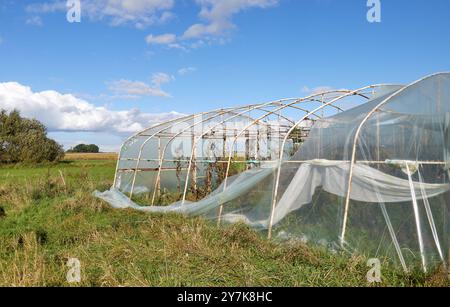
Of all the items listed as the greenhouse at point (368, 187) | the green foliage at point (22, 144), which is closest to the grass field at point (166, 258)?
the greenhouse at point (368, 187)

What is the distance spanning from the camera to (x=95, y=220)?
31.4 ft

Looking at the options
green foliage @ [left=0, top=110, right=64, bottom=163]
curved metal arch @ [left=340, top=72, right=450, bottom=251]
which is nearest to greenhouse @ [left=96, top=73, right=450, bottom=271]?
curved metal arch @ [left=340, top=72, right=450, bottom=251]

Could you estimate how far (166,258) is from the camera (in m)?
5.95

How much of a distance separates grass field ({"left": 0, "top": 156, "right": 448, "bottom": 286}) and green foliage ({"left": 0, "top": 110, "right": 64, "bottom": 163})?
111ft

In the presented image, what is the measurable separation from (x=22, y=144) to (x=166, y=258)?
39438 millimetres

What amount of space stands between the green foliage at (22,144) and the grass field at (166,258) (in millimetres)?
33946

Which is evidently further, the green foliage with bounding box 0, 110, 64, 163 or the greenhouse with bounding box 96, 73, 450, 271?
the green foliage with bounding box 0, 110, 64, 163

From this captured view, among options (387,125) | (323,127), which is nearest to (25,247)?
(323,127)

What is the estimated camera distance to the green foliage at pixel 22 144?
133 ft

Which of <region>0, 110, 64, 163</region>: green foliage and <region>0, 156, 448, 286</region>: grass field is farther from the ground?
<region>0, 110, 64, 163</region>: green foliage

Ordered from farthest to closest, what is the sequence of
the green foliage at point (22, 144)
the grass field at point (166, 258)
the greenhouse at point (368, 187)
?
the green foliage at point (22, 144) < the greenhouse at point (368, 187) < the grass field at point (166, 258)

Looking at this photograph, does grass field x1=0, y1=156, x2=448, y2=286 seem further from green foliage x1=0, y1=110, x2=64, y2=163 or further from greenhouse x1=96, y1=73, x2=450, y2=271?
green foliage x1=0, y1=110, x2=64, y2=163

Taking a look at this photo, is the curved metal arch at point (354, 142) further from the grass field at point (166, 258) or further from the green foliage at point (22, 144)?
the green foliage at point (22, 144)

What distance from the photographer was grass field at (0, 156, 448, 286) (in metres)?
4.98
